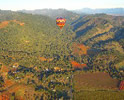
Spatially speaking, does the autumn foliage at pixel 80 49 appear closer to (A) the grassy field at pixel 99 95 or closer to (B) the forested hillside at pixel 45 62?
(B) the forested hillside at pixel 45 62

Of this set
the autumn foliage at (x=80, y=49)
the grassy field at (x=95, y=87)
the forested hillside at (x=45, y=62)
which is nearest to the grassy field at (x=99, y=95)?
the grassy field at (x=95, y=87)

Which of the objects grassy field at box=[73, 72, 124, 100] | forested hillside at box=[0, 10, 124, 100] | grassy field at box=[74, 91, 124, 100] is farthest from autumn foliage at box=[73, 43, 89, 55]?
grassy field at box=[74, 91, 124, 100]

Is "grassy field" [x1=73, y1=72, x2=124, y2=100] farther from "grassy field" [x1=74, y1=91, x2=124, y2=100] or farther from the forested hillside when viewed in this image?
the forested hillside

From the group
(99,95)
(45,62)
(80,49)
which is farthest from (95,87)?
(80,49)

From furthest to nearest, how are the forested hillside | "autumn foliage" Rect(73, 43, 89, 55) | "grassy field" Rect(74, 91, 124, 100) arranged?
"autumn foliage" Rect(73, 43, 89, 55) < the forested hillside < "grassy field" Rect(74, 91, 124, 100)

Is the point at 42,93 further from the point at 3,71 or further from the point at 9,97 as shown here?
the point at 3,71

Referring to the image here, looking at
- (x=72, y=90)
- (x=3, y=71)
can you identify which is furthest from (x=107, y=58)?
(x=3, y=71)

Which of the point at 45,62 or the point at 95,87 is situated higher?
the point at 45,62

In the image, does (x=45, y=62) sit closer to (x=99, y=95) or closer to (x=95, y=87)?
(x=95, y=87)
